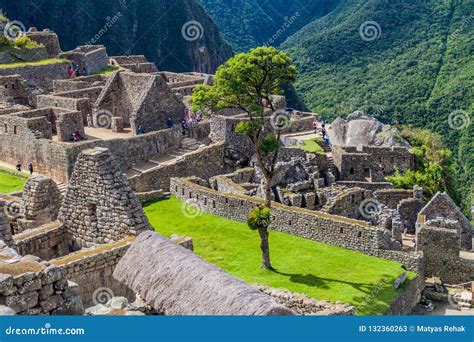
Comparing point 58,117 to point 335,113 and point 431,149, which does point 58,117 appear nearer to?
point 431,149

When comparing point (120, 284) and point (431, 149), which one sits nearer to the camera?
point (120, 284)

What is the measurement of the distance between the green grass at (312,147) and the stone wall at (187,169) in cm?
389

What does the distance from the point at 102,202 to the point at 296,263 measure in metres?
9.05

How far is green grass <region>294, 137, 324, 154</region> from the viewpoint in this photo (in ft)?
91.9

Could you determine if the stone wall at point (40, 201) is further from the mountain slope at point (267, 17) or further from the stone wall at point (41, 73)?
the mountain slope at point (267, 17)

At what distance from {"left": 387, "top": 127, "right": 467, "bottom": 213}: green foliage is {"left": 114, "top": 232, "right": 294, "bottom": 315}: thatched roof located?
21.5m

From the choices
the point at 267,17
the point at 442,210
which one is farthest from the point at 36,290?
the point at 267,17

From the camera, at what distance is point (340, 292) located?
1549 centimetres

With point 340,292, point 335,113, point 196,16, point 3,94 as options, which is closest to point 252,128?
point 340,292

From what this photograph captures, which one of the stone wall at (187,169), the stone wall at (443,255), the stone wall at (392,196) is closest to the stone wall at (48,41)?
the stone wall at (187,169)

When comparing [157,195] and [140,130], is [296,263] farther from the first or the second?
[140,130]

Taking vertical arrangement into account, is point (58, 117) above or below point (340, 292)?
above

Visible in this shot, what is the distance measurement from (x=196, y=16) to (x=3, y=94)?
101 m

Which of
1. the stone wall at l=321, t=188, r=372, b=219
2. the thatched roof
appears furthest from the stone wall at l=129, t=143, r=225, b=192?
the thatched roof
